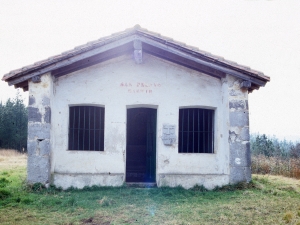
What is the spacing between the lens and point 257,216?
5152 mm

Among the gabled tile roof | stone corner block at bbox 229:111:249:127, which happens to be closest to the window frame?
stone corner block at bbox 229:111:249:127

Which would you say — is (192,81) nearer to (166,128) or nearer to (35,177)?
(166,128)

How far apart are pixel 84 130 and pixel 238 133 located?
4.45 metres

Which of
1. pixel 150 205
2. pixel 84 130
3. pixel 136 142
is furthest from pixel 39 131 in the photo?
pixel 136 142

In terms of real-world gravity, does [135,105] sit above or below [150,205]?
above

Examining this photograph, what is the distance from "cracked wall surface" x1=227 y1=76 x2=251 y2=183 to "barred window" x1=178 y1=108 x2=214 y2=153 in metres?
0.72

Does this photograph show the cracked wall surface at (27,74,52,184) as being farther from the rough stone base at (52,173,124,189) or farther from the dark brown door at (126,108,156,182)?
the dark brown door at (126,108,156,182)

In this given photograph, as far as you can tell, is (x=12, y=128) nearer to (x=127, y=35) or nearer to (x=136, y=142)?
(x=136, y=142)

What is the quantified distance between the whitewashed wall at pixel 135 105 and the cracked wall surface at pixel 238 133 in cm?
19

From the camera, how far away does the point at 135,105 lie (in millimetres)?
7891

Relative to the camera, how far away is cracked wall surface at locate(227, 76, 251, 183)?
7516 mm

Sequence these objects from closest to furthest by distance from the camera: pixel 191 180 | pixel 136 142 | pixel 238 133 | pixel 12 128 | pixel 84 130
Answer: pixel 191 180
pixel 238 133
pixel 84 130
pixel 136 142
pixel 12 128

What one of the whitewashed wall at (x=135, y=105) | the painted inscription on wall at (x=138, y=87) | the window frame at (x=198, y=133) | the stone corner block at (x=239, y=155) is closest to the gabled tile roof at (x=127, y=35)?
the whitewashed wall at (x=135, y=105)

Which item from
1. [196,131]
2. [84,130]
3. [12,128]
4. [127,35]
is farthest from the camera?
[12,128]
